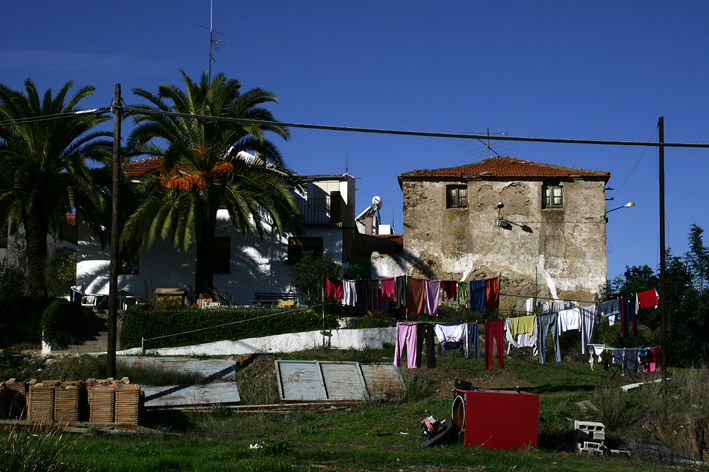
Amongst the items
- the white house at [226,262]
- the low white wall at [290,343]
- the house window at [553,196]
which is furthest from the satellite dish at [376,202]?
the low white wall at [290,343]

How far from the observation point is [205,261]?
84.1 feet

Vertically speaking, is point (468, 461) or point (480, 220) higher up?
point (480, 220)

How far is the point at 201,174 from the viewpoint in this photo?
79.4ft

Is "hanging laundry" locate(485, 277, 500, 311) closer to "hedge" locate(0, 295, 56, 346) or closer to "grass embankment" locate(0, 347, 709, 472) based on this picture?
"grass embankment" locate(0, 347, 709, 472)

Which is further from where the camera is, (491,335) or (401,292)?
(401,292)

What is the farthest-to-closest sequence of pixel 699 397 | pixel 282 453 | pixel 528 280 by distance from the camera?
pixel 528 280
pixel 699 397
pixel 282 453

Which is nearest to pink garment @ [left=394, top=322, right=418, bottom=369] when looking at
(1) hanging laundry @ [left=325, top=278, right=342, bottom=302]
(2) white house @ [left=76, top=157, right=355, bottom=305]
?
(1) hanging laundry @ [left=325, top=278, right=342, bottom=302]

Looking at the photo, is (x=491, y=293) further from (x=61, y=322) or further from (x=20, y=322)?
(x=20, y=322)

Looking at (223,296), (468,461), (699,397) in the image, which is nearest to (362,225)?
(223,296)

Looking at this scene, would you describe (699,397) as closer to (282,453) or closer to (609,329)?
(609,329)

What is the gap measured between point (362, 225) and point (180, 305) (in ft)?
64.1

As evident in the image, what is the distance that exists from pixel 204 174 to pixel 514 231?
559 inches

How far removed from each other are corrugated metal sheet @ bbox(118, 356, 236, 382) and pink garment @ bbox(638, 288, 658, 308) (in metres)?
12.6

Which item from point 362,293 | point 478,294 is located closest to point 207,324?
point 362,293
